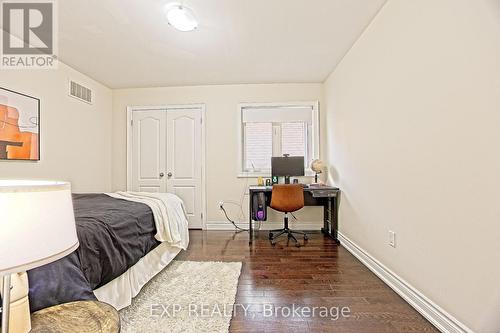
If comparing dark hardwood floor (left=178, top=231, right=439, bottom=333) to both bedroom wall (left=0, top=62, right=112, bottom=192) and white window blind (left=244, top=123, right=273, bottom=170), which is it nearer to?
white window blind (left=244, top=123, right=273, bottom=170)

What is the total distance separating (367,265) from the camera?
257cm

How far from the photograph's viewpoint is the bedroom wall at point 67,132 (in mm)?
2830

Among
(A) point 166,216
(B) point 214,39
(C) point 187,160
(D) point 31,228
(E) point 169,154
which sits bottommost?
(A) point 166,216

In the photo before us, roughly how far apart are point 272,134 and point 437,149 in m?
2.86

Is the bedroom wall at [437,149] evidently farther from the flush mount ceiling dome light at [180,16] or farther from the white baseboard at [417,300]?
the flush mount ceiling dome light at [180,16]

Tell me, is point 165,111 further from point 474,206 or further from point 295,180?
point 474,206

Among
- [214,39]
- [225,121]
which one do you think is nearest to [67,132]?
[225,121]

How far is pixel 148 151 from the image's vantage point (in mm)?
4410

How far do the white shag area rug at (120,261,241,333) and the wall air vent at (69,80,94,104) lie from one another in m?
2.86

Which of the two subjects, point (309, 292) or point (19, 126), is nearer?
point (309, 292)

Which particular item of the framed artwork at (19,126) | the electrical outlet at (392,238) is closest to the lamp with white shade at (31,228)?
the electrical outlet at (392,238)

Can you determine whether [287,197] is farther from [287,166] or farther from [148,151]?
[148,151]

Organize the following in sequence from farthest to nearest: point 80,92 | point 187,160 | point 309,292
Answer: point 187,160 < point 80,92 < point 309,292

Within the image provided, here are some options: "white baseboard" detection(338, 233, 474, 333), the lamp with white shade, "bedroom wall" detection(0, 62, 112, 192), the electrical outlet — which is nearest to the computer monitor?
"white baseboard" detection(338, 233, 474, 333)
